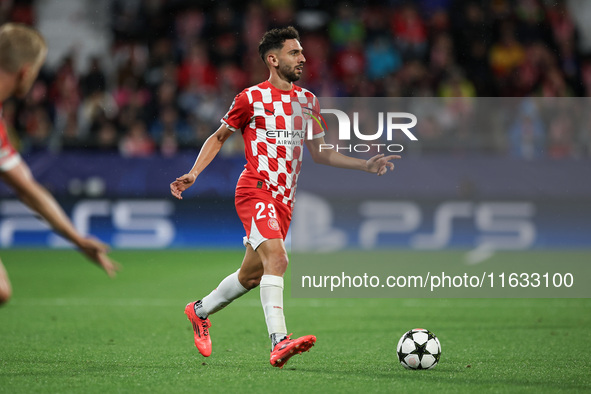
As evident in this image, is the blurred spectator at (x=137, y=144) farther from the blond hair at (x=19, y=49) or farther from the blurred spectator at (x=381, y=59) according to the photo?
the blond hair at (x=19, y=49)

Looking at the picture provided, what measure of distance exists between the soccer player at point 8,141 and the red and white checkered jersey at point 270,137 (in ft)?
6.41

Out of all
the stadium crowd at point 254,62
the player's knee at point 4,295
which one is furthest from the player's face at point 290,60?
the stadium crowd at point 254,62

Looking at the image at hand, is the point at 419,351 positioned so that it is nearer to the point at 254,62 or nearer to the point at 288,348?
the point at 288,348

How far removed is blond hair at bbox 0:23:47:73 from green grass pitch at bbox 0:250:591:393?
1852mm

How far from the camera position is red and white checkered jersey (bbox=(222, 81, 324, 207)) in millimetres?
6191

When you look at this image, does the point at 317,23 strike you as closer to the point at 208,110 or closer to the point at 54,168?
the point at 208,110

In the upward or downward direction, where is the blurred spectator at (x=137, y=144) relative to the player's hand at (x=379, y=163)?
upward

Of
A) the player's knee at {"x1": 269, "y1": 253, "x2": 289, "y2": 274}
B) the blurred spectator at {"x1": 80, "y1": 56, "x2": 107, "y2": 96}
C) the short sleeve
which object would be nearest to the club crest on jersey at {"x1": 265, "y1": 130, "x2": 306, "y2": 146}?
the short sleeve

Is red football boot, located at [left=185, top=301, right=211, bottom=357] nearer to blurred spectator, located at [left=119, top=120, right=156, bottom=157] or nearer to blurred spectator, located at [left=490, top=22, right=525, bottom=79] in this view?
blurred spectator, located at [left=119, top=120, right=156, bottom=157]

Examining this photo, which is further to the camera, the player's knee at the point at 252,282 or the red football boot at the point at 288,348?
the player's knee at the point at 252,282

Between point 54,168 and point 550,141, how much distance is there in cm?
723

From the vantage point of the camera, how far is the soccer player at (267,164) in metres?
6.02

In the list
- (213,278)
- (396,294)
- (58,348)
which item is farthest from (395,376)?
(213,278)

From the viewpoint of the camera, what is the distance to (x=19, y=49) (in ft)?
14.5
